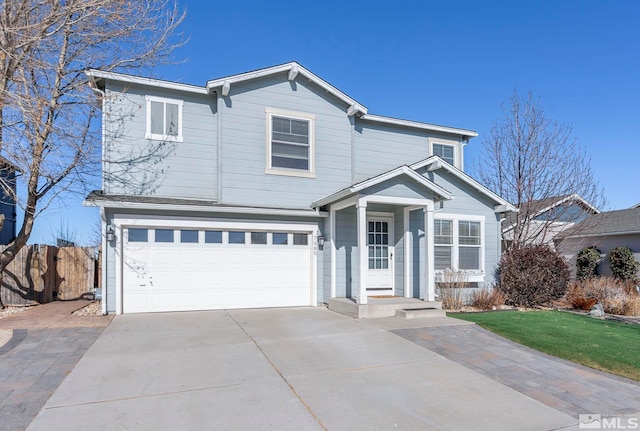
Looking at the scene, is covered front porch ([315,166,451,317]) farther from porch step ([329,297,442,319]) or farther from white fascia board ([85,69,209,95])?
white fascia board ([85,69,209,95])

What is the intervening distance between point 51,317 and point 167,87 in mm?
6473

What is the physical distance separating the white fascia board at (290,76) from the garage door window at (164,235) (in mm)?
4059

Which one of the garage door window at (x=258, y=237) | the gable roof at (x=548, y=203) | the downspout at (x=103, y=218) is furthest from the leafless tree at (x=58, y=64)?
the gable roof at (x=548, y=203)

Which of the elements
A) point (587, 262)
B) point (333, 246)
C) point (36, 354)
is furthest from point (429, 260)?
point (587, 262)

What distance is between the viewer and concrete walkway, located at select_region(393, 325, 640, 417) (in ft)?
14.6

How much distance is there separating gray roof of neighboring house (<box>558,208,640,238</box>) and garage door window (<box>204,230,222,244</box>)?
544 inches

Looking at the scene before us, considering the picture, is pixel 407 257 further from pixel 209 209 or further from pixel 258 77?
pixel 258 77

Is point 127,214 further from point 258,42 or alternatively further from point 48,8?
point 258,42

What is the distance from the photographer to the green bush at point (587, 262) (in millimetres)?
17203

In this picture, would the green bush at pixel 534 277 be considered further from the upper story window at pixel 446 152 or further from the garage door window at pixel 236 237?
the garage door window at pixel 236 237

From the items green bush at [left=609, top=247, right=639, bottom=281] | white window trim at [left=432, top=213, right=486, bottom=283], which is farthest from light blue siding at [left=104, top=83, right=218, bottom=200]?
green bush at [left=609, top=247, right=639, bottom=281]

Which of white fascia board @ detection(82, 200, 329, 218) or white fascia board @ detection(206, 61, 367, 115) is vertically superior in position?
white fascia board @ detection(206, 61, 367, 115)

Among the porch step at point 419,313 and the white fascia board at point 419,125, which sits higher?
the white fascia board at point 419,125

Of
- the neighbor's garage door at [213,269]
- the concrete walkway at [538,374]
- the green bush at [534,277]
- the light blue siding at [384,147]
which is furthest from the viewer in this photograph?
the light blue siding at [384,147]
